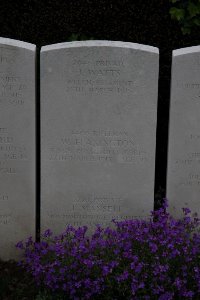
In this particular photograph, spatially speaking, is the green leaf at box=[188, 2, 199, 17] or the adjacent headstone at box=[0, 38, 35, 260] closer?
the adjacent headstone at box=[0, 38, 35, 260]

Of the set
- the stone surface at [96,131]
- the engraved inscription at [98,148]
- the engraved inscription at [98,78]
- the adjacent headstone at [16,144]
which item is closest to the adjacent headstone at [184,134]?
the stone surface at [96,131]

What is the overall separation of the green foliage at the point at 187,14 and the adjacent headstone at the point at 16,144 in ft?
5.72

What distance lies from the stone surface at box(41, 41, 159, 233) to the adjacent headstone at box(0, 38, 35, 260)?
11 centimetres

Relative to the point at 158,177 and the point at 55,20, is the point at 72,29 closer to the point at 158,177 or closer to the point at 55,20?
the point at 55,20

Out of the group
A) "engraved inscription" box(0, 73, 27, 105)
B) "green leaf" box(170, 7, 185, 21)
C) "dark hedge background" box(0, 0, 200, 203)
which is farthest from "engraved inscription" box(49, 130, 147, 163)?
"green leaf" box(170, 7, 185, 21)

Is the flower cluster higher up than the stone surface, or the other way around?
the stone surface

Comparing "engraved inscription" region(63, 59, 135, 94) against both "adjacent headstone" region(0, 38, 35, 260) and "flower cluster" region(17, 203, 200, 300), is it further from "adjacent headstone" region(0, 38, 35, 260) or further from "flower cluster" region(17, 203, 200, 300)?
"flower cluster" region(17, 203, 200, 300)

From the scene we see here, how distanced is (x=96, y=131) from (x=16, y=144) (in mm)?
681

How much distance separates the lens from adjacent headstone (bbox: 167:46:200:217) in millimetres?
4598

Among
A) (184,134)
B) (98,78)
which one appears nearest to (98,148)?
(98,78)

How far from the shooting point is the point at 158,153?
569 cm

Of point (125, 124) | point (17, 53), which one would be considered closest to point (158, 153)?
point (125, 124)

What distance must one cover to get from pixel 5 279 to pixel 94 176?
1.14 metres

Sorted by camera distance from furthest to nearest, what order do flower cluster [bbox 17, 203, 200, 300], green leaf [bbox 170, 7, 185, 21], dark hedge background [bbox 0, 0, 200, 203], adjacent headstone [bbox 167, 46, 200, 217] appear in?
1. dark hedge background [bbox 0, 0, 200, 203]
2. green leaf [bbox 170, 7, 185, 21]
3. adjacent headstone [bbox 167, 46, 200, 217]
4. flower cluster [bbox 17, 203, 200, 300]
